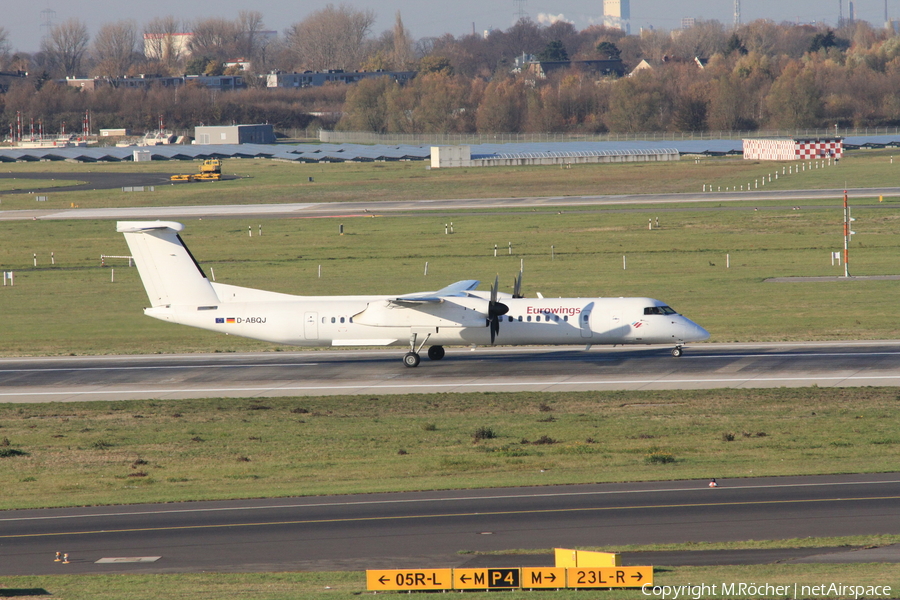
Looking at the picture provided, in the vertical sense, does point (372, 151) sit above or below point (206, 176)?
above

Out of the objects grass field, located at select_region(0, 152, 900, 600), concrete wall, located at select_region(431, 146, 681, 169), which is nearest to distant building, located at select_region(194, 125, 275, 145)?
concrete wall, located at select_region(431, 146, 681, 169)

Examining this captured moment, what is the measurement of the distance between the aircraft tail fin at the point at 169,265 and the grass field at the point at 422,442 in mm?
6760

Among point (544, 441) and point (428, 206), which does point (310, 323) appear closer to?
point (544, 441)

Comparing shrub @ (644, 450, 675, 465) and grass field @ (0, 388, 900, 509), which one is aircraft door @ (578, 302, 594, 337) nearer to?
grass field @ (0, 388, 900, 509)

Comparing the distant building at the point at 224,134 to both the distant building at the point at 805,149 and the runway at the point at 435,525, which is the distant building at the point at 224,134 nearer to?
the distant building at the point at 805,149

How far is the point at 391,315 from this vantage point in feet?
132

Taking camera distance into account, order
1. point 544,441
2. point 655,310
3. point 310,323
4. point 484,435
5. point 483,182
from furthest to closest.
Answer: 1. point 483,182
2. point 310,323
3. point 655,310
4. point 484,435
5. point 544,441

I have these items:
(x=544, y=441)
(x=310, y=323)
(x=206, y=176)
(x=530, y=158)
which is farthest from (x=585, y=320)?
(x=530, y=158)

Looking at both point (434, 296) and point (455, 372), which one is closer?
point (434, 296)

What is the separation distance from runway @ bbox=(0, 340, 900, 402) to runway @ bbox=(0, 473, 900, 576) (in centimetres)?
1366

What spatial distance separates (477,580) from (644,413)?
55.0 feet

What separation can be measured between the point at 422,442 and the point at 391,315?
12.2 meters

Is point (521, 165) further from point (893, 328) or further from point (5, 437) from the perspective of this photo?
point (5, 437)

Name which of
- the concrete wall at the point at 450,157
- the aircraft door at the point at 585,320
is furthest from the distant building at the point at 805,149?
the aircraft door at the point at 585,320
